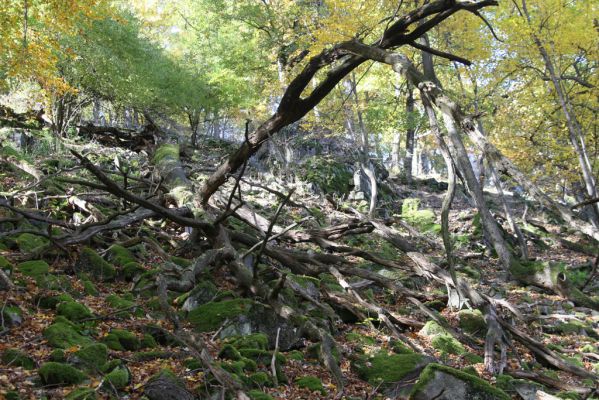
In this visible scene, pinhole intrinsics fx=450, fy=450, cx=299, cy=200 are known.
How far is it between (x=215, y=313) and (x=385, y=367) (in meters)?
2.02

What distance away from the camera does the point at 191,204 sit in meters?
7.73

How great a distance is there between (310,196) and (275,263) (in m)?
7.38

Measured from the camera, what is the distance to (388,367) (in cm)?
483

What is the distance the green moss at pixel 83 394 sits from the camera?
Answer: 119 inches

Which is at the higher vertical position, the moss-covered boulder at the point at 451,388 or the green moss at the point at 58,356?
the moss-covered boulder at the point at 451,388

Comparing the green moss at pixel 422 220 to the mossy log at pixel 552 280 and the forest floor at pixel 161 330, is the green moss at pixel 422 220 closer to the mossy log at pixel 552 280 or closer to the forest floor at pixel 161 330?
the forest floor at pixel 161 330

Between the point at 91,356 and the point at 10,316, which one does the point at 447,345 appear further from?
the point at 10,316

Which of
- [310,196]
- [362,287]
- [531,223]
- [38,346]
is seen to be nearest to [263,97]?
[310,196]

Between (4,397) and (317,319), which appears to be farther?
(317,319)

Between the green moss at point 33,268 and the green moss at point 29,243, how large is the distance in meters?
0.43

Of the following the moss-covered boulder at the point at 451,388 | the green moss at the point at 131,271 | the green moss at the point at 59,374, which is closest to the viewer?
the green moss at the point at 59,374

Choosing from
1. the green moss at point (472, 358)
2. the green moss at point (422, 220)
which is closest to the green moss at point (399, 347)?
the green moss at point (472, 358)

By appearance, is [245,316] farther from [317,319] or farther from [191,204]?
[191,204]

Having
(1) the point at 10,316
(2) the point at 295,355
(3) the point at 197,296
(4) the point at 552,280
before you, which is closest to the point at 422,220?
(4) the point at 552,280
